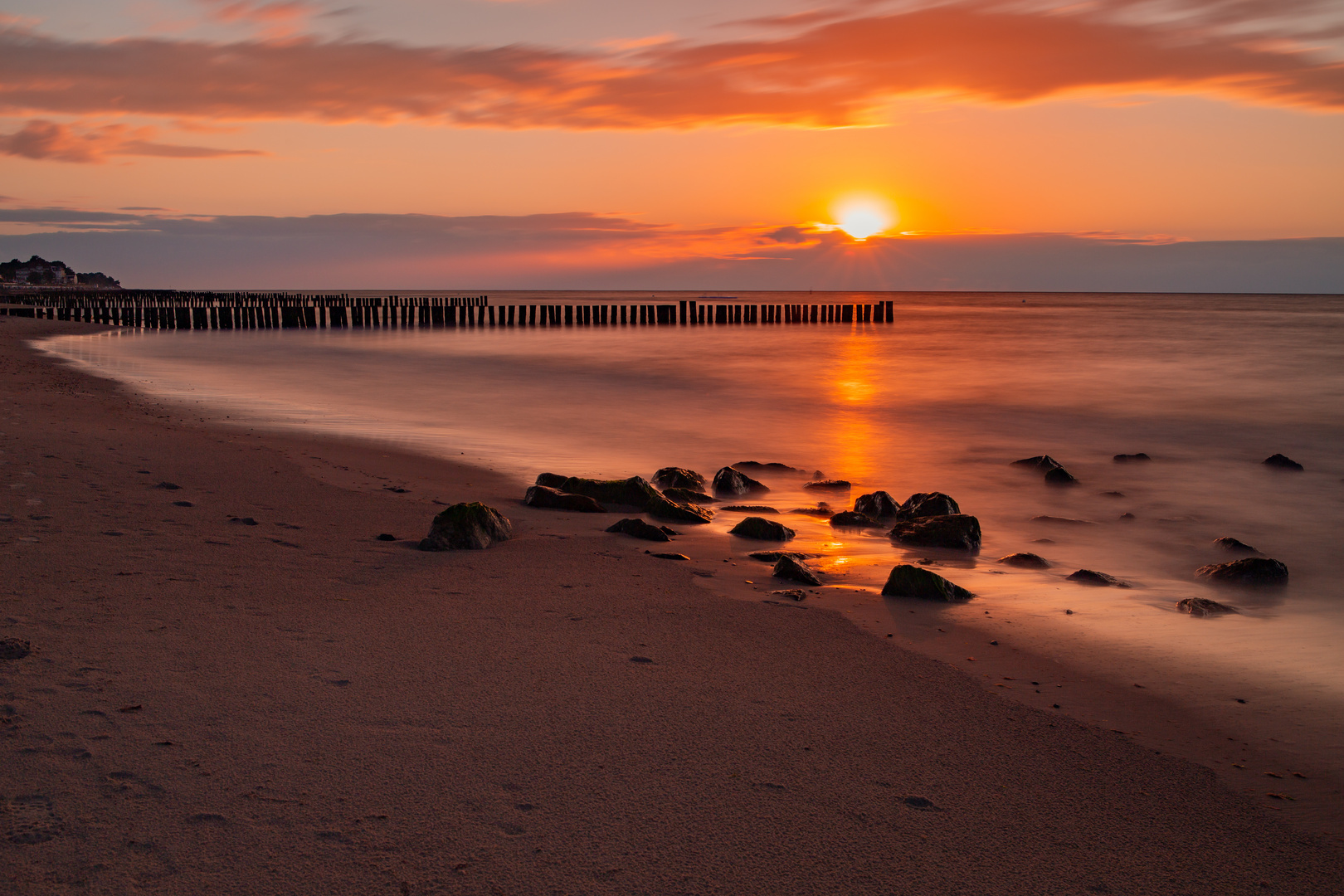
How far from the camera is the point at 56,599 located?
3893mm

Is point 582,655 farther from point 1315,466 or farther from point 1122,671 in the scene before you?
point 1315,466

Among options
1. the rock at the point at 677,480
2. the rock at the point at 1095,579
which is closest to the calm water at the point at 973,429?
the rock at the point at 1095,579

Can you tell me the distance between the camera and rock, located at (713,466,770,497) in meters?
8.30

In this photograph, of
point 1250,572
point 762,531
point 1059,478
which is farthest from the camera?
point 1059,478

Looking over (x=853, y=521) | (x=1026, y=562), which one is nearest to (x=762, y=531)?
(x=853, y=521)

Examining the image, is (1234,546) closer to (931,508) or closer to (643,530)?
(931,508)

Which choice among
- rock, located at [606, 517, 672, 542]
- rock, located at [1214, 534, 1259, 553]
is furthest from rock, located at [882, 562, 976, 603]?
rock, located at [1214, 534, 1259, 553]

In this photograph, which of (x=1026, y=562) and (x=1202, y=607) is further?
(x=1026, y=562)

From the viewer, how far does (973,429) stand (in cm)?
1466

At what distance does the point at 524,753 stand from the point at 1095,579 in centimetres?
435

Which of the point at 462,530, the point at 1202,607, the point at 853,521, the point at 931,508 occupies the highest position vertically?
the point at 462,530

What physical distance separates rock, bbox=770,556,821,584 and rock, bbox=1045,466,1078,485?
5423 millimetres

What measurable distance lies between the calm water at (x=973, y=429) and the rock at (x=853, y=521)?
0.19m

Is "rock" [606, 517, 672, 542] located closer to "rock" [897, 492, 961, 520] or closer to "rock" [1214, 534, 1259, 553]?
"rock" [897, 492, 961, 520]
